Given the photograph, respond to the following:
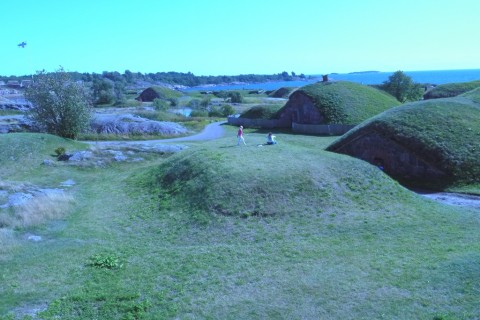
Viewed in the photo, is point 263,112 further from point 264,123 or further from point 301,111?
point 301,111

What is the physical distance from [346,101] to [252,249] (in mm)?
45002

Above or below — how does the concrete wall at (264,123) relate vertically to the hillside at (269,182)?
below

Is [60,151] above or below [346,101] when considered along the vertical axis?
below

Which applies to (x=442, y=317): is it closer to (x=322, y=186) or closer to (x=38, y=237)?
(x=322, y=186)

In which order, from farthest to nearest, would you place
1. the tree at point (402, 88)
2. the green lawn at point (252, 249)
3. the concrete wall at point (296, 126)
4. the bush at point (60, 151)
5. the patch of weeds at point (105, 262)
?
the tree at point (402, 88) < the concrete wall at point (296, 126) < the bush at point (60, 151) < the patch of weeds at point (105, 262) < the green lawn at point (252, 249)

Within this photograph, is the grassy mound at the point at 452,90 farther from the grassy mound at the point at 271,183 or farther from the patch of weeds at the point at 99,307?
the patch of weeds at the point at 99,307

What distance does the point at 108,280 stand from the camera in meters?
13.2

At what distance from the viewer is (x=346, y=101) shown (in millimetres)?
57375

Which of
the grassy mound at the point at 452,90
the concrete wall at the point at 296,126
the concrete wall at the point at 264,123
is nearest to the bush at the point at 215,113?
the concrete wall at the point at 296,126

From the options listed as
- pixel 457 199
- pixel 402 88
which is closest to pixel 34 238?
Result: pixel 457 199

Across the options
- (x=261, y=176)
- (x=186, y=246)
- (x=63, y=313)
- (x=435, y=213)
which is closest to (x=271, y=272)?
(x=186, y=246)

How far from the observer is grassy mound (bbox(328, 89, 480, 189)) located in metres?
28.2

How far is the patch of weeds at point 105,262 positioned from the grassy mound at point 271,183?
589 centimetres

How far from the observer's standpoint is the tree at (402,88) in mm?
73562
